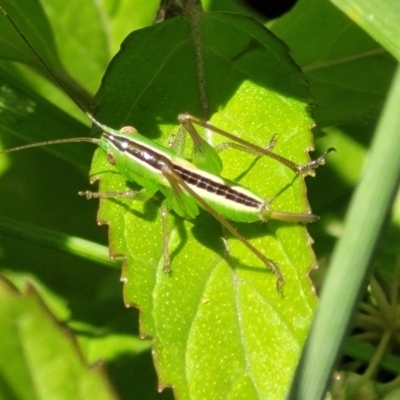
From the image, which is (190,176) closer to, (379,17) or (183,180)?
(183,180)

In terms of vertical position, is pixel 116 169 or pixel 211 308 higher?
pixel 116 169

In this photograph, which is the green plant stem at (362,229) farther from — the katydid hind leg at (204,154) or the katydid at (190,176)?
the katydid hind leg at (204,154)

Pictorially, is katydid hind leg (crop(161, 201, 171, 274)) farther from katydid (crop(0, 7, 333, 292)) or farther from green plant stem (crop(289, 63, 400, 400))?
green plant stem (crop(289, 63, 400, 400))

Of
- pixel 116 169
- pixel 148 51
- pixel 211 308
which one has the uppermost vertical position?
pixel 148 51

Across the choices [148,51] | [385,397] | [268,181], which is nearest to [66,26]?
[148,51]

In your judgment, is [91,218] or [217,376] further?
[91,218]

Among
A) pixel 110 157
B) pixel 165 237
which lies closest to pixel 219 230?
pixel 165 237

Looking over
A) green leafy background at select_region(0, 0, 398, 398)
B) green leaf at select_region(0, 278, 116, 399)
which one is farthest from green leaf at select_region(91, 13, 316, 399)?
green leaf at select_region(0, 278, 116, 399)

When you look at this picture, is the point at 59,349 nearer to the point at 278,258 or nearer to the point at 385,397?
the point at 278,258
